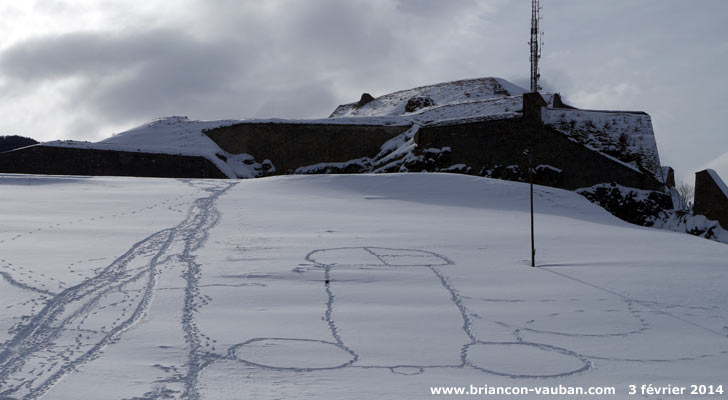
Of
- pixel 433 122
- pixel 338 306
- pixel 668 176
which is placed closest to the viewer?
pixel 338 306

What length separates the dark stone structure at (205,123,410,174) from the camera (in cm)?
3247

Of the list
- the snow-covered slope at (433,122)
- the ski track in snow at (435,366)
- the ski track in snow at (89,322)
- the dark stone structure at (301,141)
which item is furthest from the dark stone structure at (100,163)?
the ski track in snow at (435,366)

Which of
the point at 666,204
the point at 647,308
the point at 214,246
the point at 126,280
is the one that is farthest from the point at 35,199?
the point at 666,204

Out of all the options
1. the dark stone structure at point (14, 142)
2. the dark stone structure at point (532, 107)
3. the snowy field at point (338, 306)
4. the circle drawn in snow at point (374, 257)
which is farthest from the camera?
the dark stone structure at point (14, 142)

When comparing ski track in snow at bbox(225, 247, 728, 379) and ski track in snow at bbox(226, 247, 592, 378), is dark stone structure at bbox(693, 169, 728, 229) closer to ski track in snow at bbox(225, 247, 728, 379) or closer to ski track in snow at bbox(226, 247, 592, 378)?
ski track in snow at bbox(225, 247, 728, 379)

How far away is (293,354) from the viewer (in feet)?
16.5

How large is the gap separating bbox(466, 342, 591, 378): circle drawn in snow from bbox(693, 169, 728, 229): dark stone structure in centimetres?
1633

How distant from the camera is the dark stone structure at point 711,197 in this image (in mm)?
19516

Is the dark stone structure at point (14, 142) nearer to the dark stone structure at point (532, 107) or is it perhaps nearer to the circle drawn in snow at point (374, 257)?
the dark stone structure at point (532, 107)

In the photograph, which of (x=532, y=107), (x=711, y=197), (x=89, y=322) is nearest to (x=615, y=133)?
(x=532, y=107)

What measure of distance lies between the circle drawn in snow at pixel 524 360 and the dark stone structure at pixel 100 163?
80.2ft

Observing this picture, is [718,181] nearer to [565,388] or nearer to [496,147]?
[496,147]

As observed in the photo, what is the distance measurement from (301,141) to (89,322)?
2747cm

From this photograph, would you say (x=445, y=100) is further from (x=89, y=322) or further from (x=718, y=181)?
(x=89, y=322)
